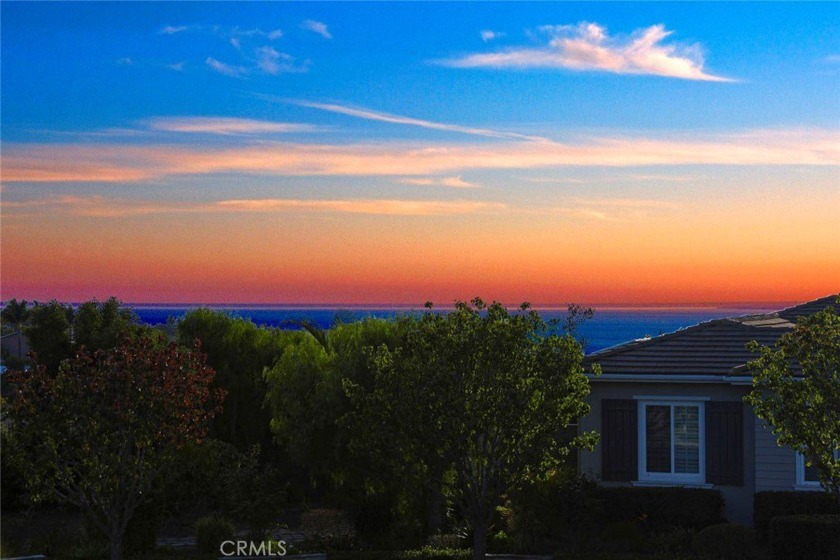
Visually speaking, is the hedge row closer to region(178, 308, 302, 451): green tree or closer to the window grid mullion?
the window grid mullion

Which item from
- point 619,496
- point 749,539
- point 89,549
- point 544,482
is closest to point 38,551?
point 89,549

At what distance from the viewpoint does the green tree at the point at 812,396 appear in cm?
1541

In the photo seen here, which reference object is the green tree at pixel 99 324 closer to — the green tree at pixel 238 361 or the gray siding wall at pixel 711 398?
the green tree at pixel 238 361

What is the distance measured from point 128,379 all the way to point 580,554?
8598mm

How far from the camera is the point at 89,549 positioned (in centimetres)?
1916

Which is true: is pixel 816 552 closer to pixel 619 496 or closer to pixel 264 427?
pixel 619 496

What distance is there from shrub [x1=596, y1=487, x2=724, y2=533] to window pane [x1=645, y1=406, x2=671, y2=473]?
88cm

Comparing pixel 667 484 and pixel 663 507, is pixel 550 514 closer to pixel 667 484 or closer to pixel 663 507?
pixel 663 507

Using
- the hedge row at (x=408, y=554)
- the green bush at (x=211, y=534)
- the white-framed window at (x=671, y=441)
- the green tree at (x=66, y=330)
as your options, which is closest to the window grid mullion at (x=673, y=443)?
the white-framed window at (x=671, y=441)

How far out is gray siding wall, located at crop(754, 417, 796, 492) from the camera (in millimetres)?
21000

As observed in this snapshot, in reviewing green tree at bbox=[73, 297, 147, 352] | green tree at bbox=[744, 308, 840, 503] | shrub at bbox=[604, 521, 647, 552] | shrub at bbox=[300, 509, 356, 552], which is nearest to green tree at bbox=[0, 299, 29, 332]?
green tree at bbox=[73, 297, 147, 352]

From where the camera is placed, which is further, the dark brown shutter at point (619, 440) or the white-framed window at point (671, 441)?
the dark brown shutter at point (619, 440)

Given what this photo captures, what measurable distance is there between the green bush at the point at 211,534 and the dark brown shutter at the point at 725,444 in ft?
32.0

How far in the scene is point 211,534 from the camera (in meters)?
20.2
